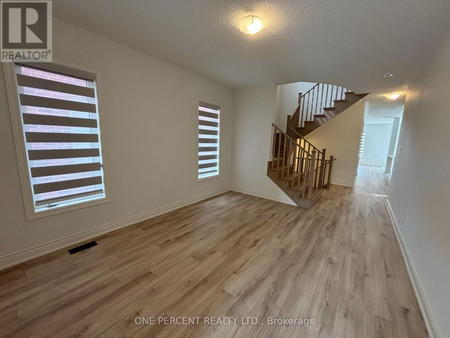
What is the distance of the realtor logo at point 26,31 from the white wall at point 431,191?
402cm

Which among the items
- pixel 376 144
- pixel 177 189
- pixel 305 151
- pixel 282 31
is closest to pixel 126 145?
pixel 177 189

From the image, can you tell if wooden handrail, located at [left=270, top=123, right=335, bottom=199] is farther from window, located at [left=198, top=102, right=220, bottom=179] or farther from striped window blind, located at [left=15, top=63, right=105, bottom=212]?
striped window blind, located at [left=15, top=63, right=105, bottom=212]

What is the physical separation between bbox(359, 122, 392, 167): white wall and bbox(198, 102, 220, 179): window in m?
11.4

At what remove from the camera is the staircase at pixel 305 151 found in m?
3.86

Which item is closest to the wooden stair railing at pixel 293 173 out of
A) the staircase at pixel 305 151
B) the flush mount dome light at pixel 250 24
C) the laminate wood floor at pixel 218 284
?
the staircase at pixel 305 151

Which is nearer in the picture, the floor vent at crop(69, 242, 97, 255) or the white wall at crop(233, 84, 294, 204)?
the floor vent at crop(69, 242, 97, 255)

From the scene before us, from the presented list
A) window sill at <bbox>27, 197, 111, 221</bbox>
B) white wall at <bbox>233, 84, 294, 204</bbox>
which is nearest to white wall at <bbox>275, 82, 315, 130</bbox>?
white wall at <bbox>233, 84, 294, 204</bbox>

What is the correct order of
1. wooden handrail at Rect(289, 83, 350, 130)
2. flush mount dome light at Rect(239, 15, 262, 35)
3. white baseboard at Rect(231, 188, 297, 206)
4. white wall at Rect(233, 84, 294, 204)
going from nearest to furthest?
flush mount dome light at Rect(239, 15, 262, 35), white baseboard at Rect(231, 188, 297, 206), white wall at Rect(233, 84, 294, 204), wooden handrail at Rect(289, 83, 350, 130)

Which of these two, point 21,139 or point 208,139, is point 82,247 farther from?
point 208,139

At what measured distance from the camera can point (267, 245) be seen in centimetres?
237

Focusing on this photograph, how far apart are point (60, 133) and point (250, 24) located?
2499mm

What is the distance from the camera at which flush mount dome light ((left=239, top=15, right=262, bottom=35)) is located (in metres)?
1.82

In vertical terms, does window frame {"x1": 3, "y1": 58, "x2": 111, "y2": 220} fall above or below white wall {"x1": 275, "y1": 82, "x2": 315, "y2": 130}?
below

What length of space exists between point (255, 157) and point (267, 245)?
246 centimetres
